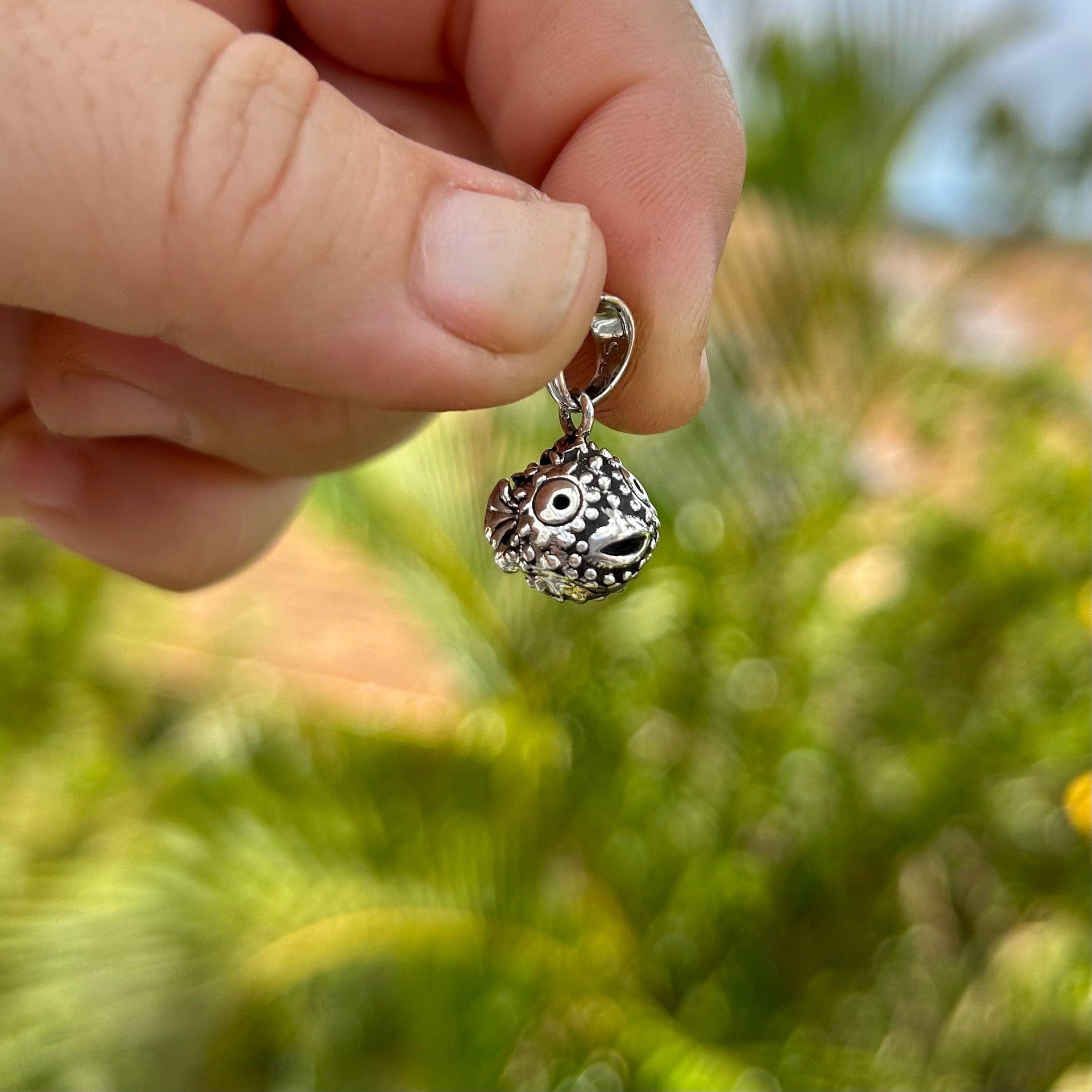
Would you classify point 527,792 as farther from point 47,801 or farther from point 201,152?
point 201,152

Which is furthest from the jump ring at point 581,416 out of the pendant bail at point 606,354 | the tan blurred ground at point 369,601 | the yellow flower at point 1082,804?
the tan blurred ground at point 369,601

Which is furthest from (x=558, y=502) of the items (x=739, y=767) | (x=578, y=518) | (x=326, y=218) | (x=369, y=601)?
(x=369, y=601)

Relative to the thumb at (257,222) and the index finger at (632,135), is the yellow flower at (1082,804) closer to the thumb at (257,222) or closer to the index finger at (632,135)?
the index finger at (632,135)

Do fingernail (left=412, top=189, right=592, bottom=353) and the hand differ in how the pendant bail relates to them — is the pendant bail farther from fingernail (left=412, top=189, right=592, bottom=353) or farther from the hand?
fingernail (left=412, top=189, right=592, bottom=353)

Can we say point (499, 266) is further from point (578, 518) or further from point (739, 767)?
point (739, 767)

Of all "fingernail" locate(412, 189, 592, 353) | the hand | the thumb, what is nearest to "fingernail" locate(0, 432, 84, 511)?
the hand

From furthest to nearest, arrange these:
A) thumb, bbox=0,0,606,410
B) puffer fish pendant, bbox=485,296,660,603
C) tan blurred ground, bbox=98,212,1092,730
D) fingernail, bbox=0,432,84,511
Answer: tan blurred ground, bbox=98,212,1092,730 < fingernail, bbox=0,432,84,511 < puffer fish pendant, bbox=485,296,660,603 < thumb, bbox=0,0,606,410
